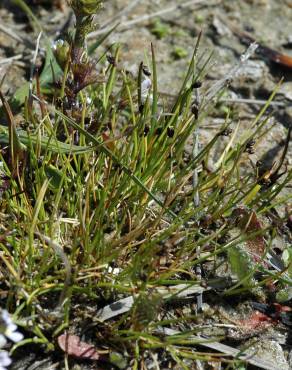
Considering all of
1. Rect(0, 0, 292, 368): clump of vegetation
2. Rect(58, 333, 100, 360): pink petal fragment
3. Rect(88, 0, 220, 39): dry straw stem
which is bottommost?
Rect(58, 333, 100, 360): pink petal fragment

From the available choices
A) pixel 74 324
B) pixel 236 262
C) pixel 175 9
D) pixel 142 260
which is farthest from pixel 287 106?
pixel 74 324

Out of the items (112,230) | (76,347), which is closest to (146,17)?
(112,230)

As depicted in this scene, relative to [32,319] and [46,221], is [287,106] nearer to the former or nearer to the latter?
[46,221]

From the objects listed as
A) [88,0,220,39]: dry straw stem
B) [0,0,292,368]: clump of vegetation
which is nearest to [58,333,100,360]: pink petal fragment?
[0,0,292,368]: clump of vegetation

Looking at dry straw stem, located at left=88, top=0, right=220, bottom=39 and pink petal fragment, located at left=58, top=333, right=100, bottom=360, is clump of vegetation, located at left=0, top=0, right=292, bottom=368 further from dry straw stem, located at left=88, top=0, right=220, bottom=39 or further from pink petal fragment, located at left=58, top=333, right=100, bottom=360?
dry straw stem, located at left=88, top=0, right=220, bottom=39

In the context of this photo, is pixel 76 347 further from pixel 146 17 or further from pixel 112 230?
pixel 146 17

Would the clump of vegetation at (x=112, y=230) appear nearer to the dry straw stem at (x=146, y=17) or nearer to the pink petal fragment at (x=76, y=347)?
the pink petal fragment at (x=76, y=347)

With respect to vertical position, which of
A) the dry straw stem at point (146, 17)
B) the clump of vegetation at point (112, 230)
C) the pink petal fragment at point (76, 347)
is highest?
the dry straw stem at point (146, 17)

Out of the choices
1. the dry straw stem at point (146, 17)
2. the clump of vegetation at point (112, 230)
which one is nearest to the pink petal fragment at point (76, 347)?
the clump of vegetation at point (112, 230)
